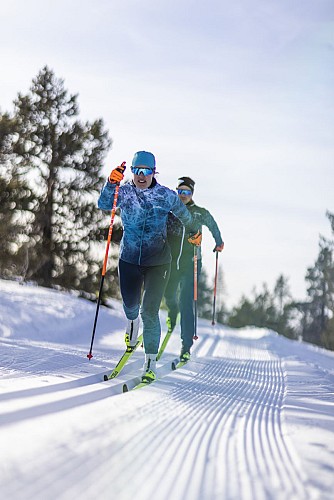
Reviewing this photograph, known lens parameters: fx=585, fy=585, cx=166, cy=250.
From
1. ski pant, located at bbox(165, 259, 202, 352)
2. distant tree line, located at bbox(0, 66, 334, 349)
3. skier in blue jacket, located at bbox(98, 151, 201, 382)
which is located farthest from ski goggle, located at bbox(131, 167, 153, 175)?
distant tree line, located at bbox(0, 66, 334, 349)

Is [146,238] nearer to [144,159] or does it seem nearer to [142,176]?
[142,176]

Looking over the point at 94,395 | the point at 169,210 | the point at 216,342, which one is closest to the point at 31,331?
the point at 216,342

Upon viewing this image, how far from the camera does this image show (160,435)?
279 centimetres

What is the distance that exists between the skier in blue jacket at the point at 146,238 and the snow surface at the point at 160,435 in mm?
597

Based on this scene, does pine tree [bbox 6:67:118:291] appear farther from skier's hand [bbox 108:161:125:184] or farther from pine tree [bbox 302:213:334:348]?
pine tree [bbox 302:213:334:348]

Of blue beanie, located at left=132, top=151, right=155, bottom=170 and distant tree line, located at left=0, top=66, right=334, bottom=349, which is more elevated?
distant tree line, located at left=0, top=66, right=334, bottom=349

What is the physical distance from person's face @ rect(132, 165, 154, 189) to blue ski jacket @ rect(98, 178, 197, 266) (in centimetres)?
4

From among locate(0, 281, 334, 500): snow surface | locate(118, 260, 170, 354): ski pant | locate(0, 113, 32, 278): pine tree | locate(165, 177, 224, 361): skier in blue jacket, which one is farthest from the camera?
locate(0, 113, 32, 278): pine tree

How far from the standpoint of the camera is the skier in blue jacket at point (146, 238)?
5.29 m

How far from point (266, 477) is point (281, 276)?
77.7 metres

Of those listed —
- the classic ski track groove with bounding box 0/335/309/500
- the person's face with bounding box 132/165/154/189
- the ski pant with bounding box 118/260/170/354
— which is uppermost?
the person's face with bounding box 132/165/154/189

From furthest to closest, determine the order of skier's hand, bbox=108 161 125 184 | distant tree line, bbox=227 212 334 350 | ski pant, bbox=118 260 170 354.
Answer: distant tree line, bbox=227 212 334 350 → skier's hand, bbox=108 161 125 184 → ski pant, bbox=118 260 170 354

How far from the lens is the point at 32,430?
2.65m

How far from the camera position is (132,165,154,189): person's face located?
5293 millimetres
